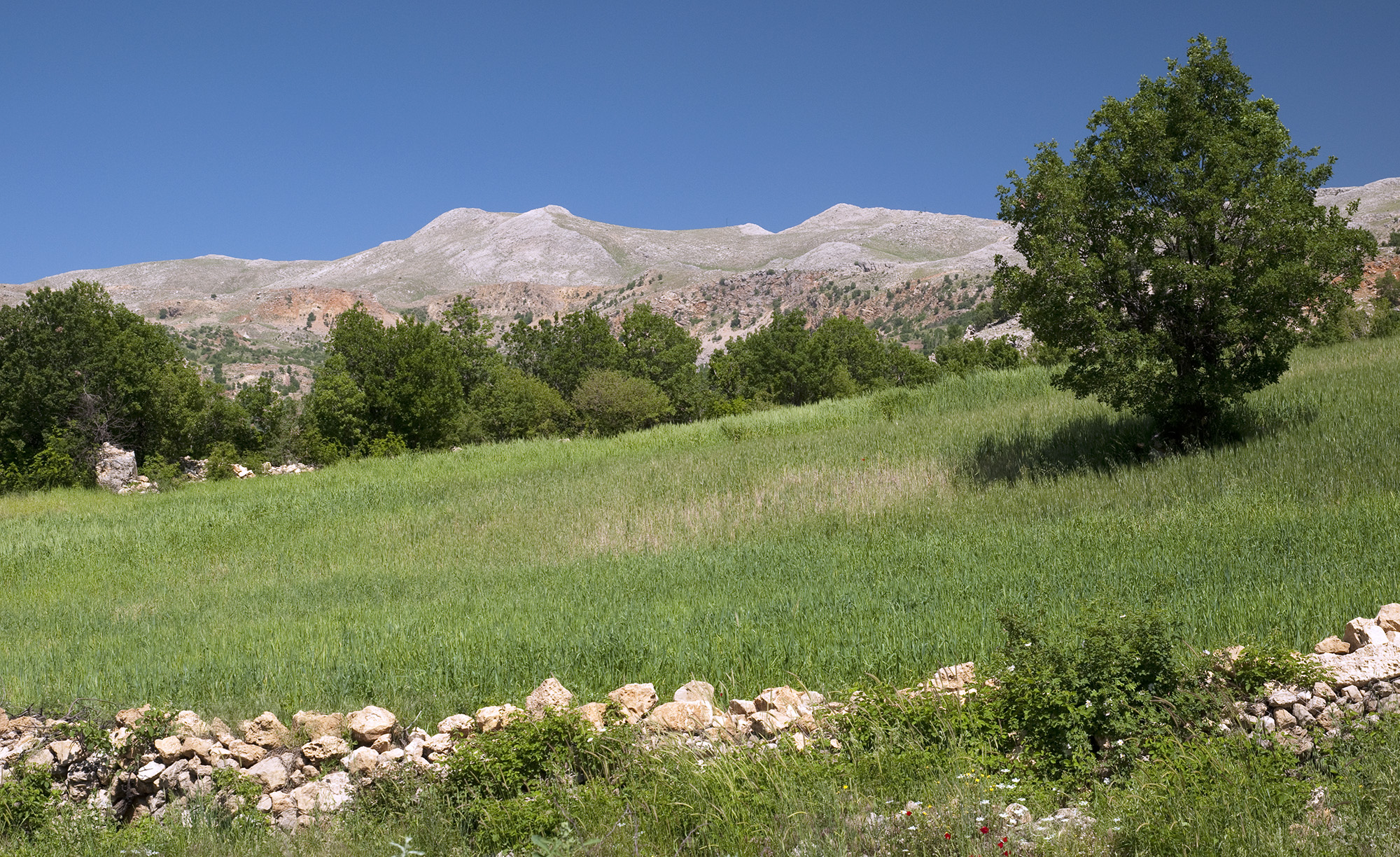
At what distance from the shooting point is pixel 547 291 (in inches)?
5999

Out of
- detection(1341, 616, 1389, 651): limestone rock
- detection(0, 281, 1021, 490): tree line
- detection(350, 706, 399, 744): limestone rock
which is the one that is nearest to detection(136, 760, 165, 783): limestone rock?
detection(350, 706, 399, 744): limestone rock

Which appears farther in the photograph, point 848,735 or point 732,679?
point 732,679

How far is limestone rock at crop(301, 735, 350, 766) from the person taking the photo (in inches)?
215

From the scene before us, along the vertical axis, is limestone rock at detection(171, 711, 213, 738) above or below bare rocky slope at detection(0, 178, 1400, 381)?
below

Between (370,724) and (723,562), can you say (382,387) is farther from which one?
(370,724)

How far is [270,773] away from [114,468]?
32902mm

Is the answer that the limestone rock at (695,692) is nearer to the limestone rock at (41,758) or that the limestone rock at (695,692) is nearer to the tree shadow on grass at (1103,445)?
the limestone rock at (41,758)

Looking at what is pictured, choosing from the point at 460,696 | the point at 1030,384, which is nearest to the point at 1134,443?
the point at 1030,384

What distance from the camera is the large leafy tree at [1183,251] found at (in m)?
12.8

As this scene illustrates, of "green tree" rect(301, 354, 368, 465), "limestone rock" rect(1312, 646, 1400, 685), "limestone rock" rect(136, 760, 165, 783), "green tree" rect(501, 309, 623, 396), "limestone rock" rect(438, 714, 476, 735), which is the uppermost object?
"green tree" rect(501, 309, 623, 396)

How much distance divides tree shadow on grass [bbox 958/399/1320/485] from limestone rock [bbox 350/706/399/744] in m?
11.3

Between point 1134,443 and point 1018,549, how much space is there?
699 centimetres

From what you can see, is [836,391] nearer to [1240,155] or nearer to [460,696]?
[1240,155]

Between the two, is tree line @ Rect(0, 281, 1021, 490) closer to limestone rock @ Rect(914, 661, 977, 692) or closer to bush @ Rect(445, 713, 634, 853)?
limestone rock @ Rect(914, 661, 977, 692)
